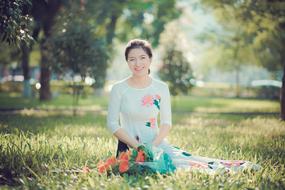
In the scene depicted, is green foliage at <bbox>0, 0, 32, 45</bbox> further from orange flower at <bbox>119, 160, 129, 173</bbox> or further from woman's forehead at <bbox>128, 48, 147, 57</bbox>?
orange flower at <bbox>119, 160, 129, 173</bbox>

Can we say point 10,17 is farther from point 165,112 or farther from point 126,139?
point 165,112

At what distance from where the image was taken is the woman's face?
5.03 meters

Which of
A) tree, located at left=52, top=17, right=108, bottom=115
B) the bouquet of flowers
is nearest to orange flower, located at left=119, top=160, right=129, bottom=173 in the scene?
the bouquet of flowers

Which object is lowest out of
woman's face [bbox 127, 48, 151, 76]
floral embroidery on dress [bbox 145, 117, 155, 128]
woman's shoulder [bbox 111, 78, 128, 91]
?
floral embroidery on dress [bbox 145, 117, 155, 128]

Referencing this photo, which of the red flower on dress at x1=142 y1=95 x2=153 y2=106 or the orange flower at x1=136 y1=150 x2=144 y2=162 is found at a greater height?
the red flower on dress at x1=142 y1=95 x2=153 y2=106

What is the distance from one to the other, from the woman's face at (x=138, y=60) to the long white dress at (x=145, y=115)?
248mm

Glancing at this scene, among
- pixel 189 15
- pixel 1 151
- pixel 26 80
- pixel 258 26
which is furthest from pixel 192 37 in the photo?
pixel 1 151

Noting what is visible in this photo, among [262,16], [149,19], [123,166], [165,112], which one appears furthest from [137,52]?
[149,19]

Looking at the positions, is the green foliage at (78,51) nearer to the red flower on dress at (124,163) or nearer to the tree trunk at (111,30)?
the red flower on dress at (124,163)

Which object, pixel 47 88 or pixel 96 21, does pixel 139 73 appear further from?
pixel 96 21

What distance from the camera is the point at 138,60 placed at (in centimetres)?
502

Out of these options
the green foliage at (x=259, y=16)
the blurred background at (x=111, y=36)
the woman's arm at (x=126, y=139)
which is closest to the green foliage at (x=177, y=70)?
the blurred background at (x=111, y=36)

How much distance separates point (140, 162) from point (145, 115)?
677mm

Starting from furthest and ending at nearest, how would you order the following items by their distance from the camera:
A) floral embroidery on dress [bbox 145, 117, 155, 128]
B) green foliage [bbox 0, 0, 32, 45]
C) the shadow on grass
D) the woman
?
the shadow on grass → green foliage [bbox 0, 0, 32, 45] → floral embroidery on dress [bbox 145, 117, 155, 128] → the woman
